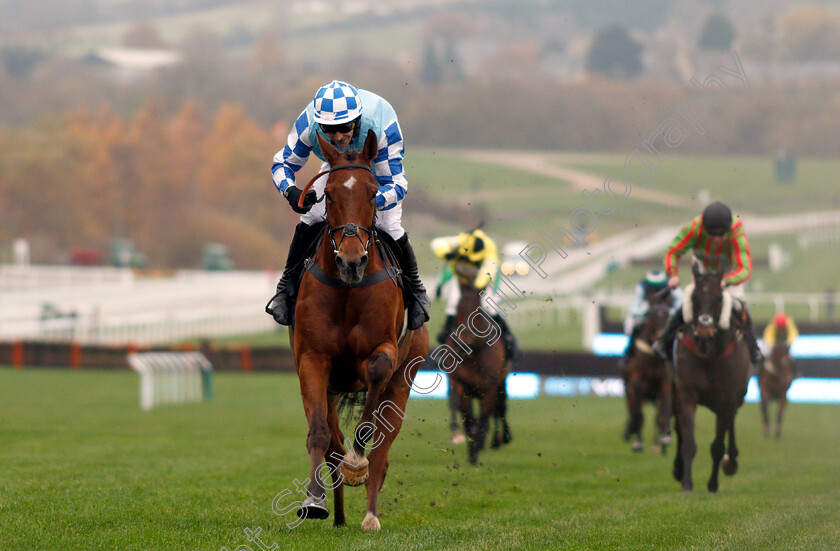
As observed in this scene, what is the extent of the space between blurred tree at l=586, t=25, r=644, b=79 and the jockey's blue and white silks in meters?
62.2

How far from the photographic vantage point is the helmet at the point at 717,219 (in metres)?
9.27

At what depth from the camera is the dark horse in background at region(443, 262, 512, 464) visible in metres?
11.3

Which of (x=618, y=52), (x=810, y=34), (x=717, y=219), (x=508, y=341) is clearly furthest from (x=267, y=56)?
(x=717, y=219)

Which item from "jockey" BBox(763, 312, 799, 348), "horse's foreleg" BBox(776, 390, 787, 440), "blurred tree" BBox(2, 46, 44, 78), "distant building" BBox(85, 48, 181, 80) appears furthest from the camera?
"distant building" BBox(85, 48, 181, 80)

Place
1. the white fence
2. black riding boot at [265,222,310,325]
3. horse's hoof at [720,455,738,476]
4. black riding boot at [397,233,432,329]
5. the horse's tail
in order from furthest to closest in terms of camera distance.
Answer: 1. the white fence
2. horse's hoof at [720,455,738,476]
3. the horse's tail
4. black riding boot at [397,233,432,329]
5. black riding boot at [265,222,310,325]

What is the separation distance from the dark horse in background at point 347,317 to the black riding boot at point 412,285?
0.95ft

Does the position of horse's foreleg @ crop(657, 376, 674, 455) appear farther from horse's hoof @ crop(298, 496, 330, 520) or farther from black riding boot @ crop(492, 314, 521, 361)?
horse's hoof @ crop(298, 496, 330, 520)

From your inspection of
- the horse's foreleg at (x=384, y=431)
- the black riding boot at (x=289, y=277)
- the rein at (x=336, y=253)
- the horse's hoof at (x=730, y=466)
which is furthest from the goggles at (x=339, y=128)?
the horse's hoof at (x=730, y=466)

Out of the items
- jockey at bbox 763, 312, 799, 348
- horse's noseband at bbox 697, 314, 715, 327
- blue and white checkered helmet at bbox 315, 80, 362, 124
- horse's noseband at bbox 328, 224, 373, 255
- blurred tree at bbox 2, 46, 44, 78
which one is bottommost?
jockey at bbox 763, 312, 799, 348

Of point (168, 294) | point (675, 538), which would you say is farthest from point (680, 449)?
point (168, 294)

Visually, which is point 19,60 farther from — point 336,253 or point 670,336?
point 336,253

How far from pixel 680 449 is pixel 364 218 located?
475cm

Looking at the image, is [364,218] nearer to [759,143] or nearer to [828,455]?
[828,455]

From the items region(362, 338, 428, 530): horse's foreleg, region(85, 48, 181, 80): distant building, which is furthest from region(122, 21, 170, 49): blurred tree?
region(362, 338, 428, 530): horse's foreleg
